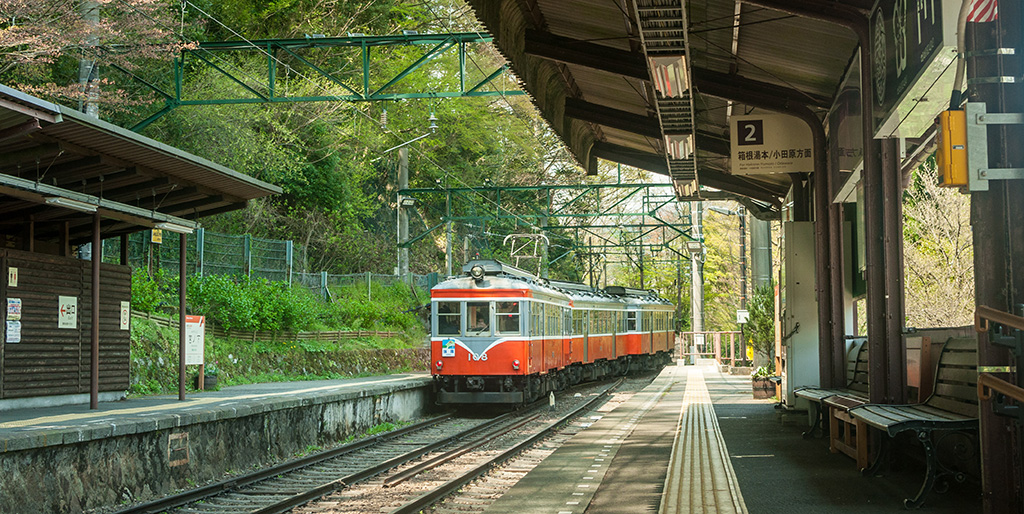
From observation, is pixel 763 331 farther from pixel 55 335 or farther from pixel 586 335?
pixel 55 335

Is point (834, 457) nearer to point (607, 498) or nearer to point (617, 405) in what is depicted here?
point (607, 498)

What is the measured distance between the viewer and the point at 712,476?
26.8 ft

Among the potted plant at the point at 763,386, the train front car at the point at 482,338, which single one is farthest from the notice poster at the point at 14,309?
the potted plant at the point at 763,386

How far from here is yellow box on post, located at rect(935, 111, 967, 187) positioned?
494 cm

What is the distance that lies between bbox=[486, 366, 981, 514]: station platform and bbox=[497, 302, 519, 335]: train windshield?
10.5 feet

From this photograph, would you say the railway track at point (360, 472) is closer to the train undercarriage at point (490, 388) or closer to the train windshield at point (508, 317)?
the train undercarriage at point (490, 388)

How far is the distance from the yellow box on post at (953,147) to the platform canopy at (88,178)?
6249 millimetres

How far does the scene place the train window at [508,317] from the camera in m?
16.8

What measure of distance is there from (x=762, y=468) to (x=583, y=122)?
277 inches

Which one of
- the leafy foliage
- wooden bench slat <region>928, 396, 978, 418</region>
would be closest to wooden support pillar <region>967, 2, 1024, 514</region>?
wooden bench slat <region>928, 396, 978, 418</region>

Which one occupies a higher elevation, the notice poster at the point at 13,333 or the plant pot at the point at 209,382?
the notice poster at the point at 13,333

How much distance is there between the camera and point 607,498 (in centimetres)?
775

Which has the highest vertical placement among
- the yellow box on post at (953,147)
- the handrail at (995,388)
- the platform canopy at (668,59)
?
the platform canopy at (668,59)

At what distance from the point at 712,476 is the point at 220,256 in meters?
13.9
